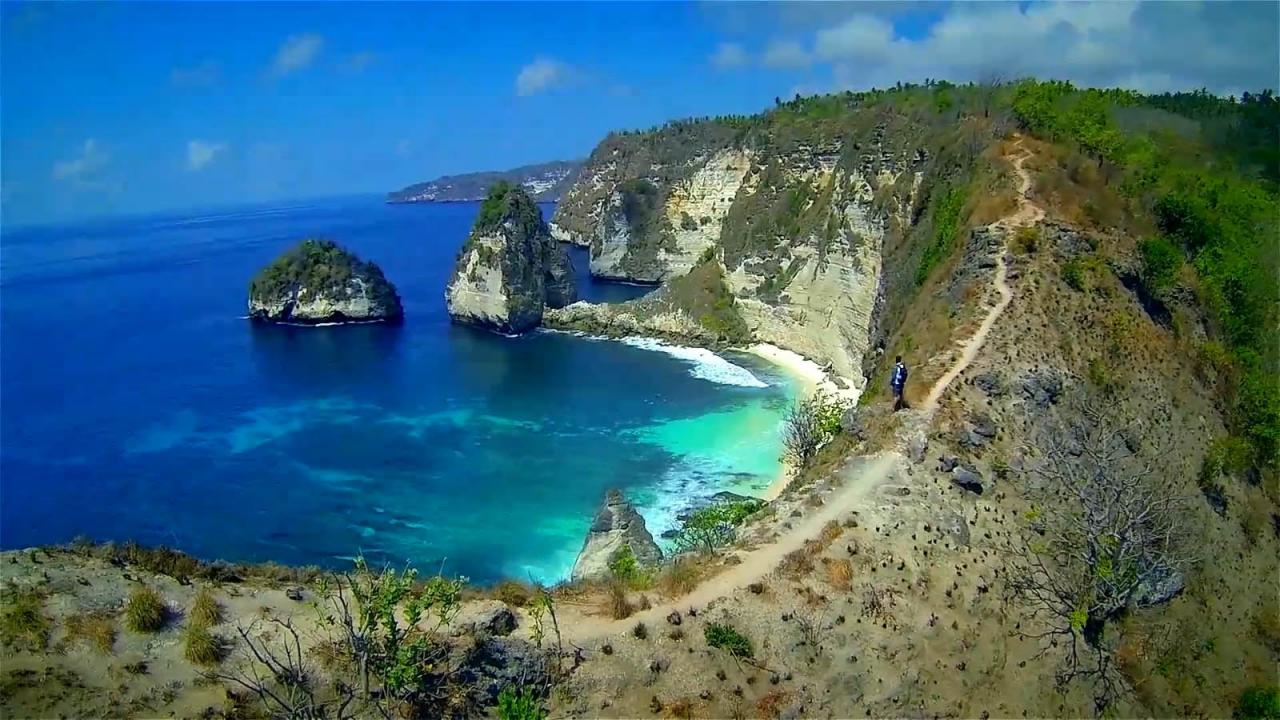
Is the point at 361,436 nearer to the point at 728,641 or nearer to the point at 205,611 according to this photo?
the point at 205,611

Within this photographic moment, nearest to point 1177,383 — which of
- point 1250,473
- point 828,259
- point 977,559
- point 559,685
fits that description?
point 1250,473

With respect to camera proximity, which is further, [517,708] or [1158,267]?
[1158,267]

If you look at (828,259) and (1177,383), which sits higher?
(828,259)

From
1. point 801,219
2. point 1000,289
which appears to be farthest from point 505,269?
point 1000,289

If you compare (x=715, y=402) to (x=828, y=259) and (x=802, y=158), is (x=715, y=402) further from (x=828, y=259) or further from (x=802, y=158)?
(x=802, y=158)

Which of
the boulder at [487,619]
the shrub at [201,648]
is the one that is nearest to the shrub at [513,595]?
the boulder at [487,619]

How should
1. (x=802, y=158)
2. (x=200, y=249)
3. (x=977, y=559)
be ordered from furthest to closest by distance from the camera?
1. (x=200, y=249)
2. (x=802, y=158)
3. (x=977, y=559)

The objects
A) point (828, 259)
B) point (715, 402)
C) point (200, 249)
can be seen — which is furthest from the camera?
point (200, 249)
